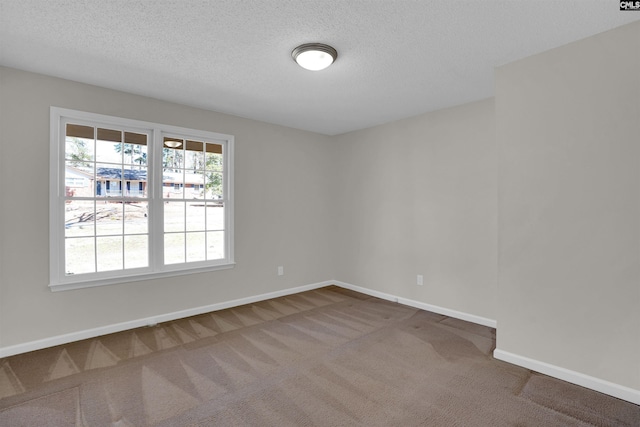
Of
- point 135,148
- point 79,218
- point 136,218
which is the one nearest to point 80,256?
point 79,218

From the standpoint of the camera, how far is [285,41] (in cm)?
237

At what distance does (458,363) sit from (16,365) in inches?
151

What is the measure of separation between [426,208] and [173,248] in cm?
332

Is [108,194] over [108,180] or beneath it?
beneath

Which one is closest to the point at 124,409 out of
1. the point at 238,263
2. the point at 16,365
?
the point at 16,365

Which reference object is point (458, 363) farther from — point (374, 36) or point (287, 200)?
point (287, 200)

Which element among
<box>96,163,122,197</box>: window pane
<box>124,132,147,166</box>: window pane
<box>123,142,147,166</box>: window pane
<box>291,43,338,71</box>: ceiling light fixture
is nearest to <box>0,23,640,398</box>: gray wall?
<box>124,132,147,166</box>: window pane

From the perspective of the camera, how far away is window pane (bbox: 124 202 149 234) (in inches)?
138

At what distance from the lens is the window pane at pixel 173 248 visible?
3.75 meters

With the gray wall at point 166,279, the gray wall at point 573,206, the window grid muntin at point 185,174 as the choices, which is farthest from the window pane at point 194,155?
the gray wall at point 573,206

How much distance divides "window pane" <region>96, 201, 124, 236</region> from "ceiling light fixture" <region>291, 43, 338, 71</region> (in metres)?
2.57

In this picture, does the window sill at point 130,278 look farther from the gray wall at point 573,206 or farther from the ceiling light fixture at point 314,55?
the gray wall at point 573,206

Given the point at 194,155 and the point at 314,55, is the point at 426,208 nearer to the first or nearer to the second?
the point at 314,55

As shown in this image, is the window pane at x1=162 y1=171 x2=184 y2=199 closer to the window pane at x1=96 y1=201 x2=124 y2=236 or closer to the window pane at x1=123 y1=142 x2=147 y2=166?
the window pane at x1=123 y1=142 x2=147 y2=166
